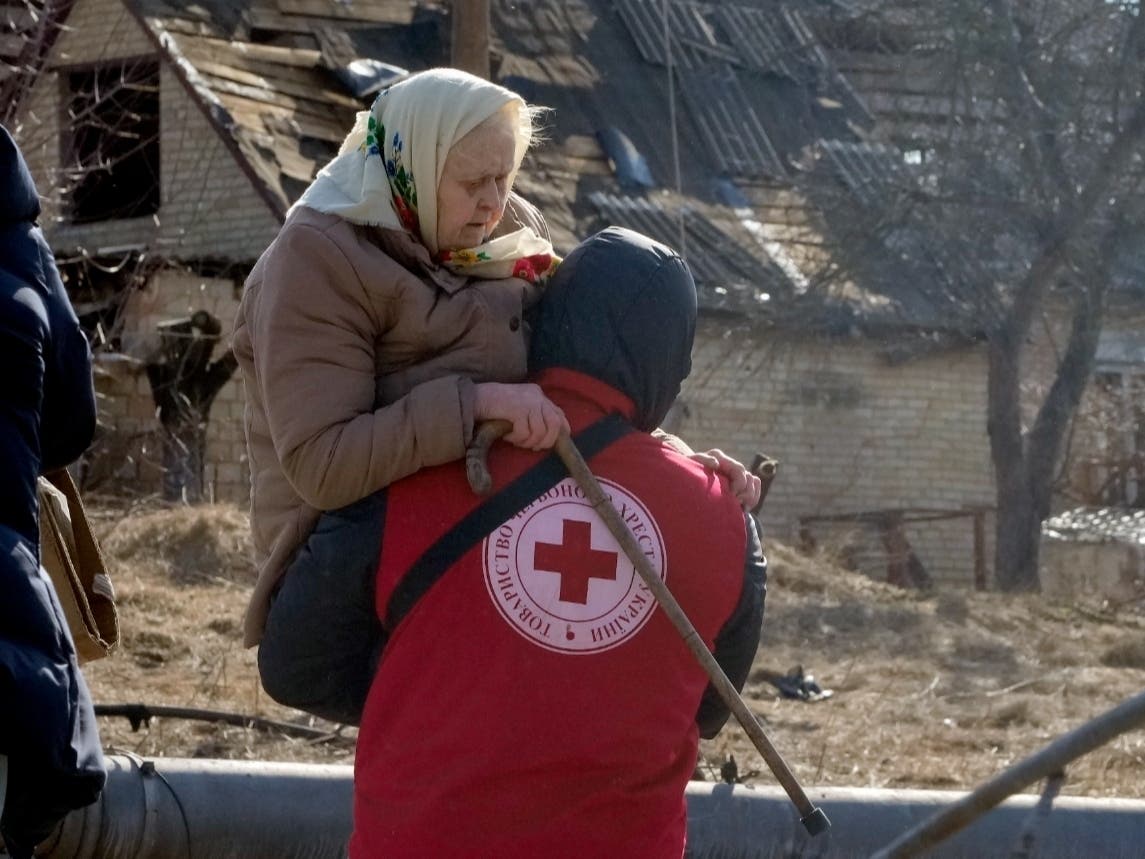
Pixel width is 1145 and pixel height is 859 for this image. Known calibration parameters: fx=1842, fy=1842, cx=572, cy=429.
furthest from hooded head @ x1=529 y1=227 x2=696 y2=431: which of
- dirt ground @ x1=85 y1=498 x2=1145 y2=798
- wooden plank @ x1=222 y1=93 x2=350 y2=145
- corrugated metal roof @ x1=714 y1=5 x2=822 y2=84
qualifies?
corrugated metal roof @ x1=714 y1=5 x2=822 y2=84

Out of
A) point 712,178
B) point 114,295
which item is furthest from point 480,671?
point 712,178

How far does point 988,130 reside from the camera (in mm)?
14672

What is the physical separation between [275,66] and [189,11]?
98 centimetres

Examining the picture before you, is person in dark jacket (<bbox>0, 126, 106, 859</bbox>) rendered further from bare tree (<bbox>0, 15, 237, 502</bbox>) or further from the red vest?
bare tree (<bbox>0, 15, 237, 502</bbox>)

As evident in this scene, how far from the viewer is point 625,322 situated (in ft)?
7.85

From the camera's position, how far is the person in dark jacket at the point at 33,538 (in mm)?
2254

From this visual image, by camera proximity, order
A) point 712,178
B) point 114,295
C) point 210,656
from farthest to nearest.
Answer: point 712,178, point 114,295, point 210,656

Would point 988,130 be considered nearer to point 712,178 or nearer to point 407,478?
point 712,178

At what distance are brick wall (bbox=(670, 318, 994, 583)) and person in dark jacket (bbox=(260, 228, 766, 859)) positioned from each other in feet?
53.3

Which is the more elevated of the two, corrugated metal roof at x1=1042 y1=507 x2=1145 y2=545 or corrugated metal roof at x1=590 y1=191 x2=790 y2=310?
corrugated metal roof at x1=590 y1=191 x2=790 y2=310

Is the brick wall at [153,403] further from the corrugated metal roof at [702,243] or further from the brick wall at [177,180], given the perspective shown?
the corrugated metal roof at [702,243]

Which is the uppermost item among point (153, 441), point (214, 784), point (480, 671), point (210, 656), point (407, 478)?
point (407, 478)

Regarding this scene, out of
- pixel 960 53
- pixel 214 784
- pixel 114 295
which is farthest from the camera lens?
pixel 114 295

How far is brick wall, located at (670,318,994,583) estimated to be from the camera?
63.3 feet
